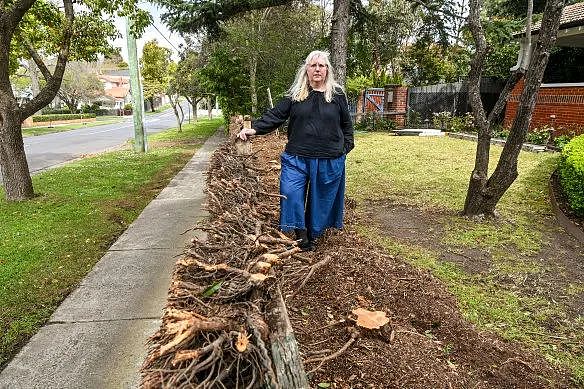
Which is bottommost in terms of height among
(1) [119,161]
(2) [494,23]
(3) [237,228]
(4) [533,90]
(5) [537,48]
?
(1) [119,161]

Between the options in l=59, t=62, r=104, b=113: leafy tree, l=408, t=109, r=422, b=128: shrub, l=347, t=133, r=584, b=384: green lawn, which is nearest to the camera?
l=347, t=133, r=584, b=384: green lawn

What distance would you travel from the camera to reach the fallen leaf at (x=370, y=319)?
247 cm

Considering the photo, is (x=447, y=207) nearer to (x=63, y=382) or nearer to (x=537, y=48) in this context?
(x=537, y=48)

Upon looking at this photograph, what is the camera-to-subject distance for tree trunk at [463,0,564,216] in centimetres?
487

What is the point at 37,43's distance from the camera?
32.3ft

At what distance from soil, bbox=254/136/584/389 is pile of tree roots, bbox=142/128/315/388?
37cm

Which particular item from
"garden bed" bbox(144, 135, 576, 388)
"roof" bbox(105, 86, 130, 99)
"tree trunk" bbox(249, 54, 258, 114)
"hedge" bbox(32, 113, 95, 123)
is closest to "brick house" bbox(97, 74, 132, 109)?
"roof" bbox(105, 86, 130, 99)

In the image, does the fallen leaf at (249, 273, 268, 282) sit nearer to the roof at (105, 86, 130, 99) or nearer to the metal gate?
the metal gate

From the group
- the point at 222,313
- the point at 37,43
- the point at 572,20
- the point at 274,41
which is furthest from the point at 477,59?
the point at 274,41

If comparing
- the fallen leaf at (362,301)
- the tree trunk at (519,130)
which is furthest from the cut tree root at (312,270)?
the tree trunk at (519,130)

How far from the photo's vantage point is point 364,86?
21891mm

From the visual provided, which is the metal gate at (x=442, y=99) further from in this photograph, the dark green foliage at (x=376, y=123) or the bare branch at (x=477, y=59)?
the bare branch at (x=477, y=59)

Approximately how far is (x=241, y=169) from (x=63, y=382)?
258 centimetres

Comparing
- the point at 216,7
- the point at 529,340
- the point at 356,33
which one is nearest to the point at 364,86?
the point at 356,33
